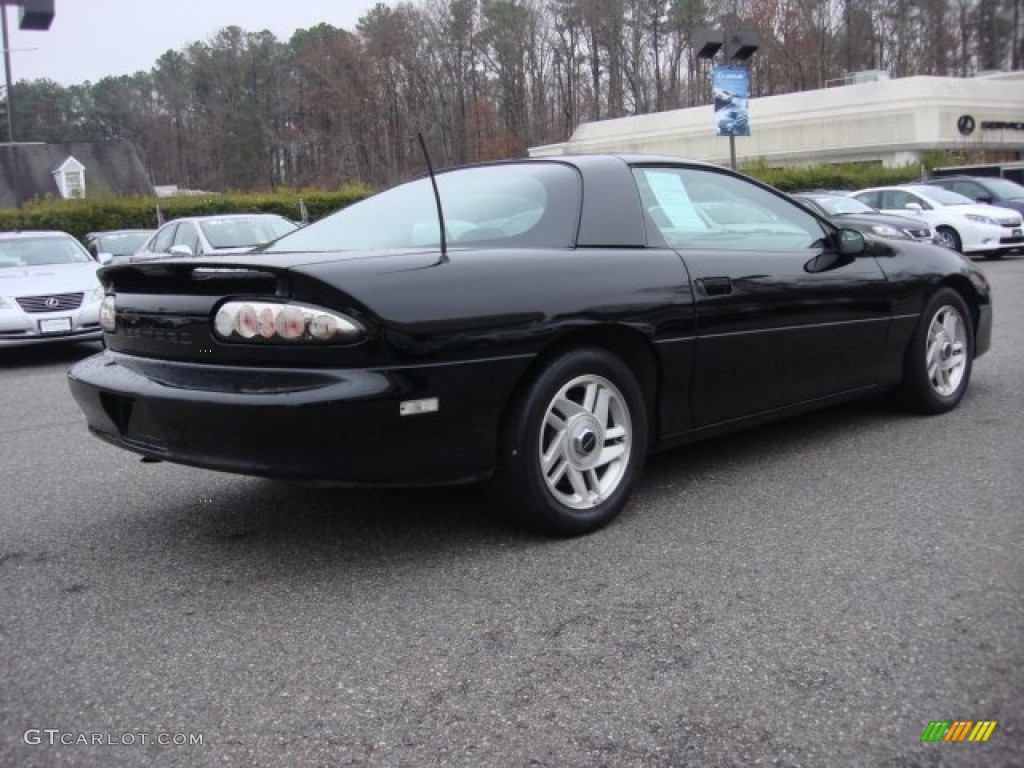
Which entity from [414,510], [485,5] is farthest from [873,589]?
[485,5]

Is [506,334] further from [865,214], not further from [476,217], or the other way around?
[865,214]

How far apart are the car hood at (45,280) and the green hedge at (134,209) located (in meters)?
12.1

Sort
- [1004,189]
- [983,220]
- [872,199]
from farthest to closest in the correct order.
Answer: [1004,189]
[872,199]
[983,220]

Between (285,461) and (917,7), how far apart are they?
6900 centimetres

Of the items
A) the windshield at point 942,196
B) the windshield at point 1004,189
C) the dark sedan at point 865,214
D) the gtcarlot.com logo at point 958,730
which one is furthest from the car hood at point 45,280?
the windshield at point 1004,189

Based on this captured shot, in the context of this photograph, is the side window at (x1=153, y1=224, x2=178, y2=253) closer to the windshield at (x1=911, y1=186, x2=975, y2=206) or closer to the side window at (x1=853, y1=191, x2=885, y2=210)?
the side window at (x1=853, y1=191, x2=885, y2=210)

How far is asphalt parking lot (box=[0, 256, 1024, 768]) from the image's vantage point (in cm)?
218

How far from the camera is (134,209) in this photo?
2350cm

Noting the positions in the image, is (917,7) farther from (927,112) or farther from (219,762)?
(219,762)

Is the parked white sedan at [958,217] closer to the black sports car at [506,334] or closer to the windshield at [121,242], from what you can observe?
the windshield at [121,242]

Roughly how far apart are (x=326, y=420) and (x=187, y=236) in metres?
10.2

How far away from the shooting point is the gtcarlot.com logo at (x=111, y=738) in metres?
2.18

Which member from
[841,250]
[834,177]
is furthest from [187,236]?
[834,177]

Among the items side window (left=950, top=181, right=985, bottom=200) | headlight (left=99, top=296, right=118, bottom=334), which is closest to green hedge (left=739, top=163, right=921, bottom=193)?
side window (left=950, top=181, right=985, bottom=200)
